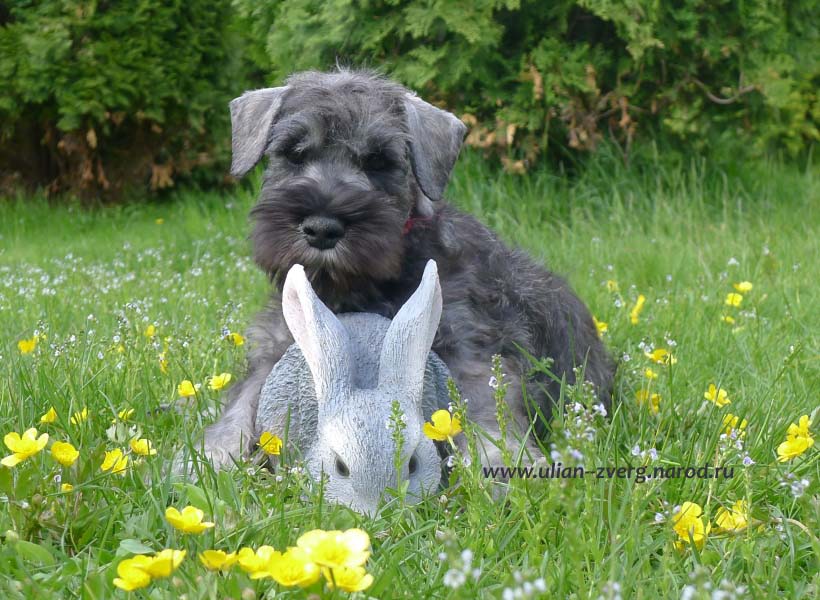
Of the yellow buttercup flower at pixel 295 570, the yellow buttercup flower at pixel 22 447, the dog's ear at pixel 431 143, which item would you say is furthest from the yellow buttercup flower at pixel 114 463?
the dog's ear at pixel 431 143

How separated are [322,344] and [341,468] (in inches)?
12.9

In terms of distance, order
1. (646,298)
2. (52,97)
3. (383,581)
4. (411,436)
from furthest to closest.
Result: (52,97)
(646,298)
(411,436)
(383,581)

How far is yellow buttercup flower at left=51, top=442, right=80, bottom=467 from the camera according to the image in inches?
82.9

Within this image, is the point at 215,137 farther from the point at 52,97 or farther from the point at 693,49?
the point at 693,49

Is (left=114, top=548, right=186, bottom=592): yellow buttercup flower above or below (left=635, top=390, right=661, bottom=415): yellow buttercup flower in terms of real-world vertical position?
above

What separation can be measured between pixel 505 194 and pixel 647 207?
1.04 m

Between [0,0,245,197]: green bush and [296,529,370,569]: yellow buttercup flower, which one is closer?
[296,529,370,569]: yellow buttercup flower

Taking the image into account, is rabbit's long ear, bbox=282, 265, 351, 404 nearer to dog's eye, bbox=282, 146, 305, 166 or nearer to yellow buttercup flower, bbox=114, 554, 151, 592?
dog's eye, bbox=282, 146, 305, 166

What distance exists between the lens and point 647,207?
6.79m

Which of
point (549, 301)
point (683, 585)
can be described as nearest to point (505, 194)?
point (549, 301)

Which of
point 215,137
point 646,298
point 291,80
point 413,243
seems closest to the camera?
point 413,243

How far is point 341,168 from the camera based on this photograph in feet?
10.0

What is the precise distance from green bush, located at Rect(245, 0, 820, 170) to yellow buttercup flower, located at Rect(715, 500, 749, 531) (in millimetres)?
4849

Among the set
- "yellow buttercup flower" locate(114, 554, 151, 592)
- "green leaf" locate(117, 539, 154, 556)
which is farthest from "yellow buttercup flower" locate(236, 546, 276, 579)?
"green leaf" locate(117, 539, 154, 556)
